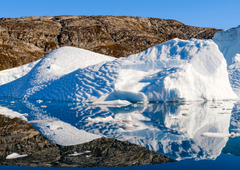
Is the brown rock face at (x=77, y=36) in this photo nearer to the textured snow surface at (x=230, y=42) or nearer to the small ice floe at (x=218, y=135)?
the textured snow surface at (x=230, y=42)

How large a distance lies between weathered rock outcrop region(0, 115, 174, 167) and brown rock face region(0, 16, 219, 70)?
4918 centimetres

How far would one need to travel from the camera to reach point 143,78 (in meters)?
9.91

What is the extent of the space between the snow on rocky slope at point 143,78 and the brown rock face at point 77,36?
1621 inches

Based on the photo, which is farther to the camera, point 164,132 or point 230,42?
point 230,42

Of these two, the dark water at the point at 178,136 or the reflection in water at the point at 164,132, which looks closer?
the dark water at the point at 178,136

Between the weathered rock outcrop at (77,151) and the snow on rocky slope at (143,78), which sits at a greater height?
the snow on rocky slope at (143,78)

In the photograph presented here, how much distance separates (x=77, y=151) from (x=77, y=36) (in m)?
69.8

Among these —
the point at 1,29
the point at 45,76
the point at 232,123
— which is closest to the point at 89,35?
the point at 1,29

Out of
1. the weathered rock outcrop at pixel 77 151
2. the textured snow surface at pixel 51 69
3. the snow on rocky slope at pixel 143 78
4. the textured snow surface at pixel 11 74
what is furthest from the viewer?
the textured snow surface at pixel 11 74

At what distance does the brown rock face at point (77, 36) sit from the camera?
55.3 m

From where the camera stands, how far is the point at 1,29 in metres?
62.1

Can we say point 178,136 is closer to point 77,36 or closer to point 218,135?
point 218,135

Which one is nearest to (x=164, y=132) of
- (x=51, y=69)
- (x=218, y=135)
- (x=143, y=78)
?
(x=218, y=135)

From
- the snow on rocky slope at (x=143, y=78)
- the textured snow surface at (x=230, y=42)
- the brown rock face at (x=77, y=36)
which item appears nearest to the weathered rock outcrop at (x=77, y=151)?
the snow on rocky slope at (x=143, y=78)
